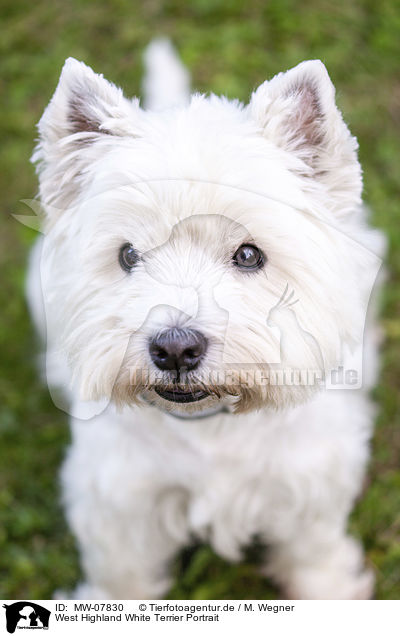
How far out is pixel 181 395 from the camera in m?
1.94

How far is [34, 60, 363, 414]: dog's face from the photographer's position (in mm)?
1817

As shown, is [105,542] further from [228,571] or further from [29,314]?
[29,314]

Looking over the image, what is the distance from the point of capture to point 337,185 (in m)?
2.00

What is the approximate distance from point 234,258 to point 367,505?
6.08ft

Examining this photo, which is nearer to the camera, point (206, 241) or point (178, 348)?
point (178, 348)

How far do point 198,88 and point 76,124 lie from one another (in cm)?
217

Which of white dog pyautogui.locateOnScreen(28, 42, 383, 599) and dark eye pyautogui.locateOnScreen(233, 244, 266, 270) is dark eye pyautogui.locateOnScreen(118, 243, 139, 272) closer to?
white dog pyautogui.locateOnScreen(28, 42, 383, 599)
